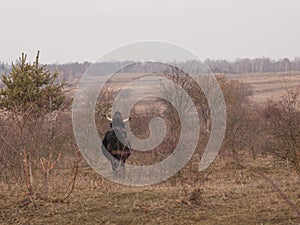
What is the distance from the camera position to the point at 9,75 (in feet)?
60.2

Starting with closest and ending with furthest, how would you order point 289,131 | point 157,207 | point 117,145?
1. point 157,207
2. point 289,131
3. point 117,145

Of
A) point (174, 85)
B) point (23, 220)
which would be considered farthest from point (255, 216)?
point (174, 85)

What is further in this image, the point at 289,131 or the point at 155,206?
the point at 289,131

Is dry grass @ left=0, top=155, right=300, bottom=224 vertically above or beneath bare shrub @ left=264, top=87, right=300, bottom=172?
beneath

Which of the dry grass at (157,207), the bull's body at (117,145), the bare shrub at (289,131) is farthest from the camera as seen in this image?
the bull's body at (117,145)

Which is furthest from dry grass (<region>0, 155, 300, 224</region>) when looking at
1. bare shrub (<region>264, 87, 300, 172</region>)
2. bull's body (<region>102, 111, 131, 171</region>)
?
bull's body (<region>102, 111, 131, 171</region>)

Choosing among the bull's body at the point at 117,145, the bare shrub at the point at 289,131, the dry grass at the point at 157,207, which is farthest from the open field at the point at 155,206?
the bull's body at the point at 117,145

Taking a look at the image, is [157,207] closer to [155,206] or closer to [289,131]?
[155,206]

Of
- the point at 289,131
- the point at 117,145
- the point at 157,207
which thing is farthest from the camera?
the point at 117,145

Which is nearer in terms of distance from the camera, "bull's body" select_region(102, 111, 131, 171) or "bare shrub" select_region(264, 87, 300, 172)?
"bare shrub" select_region(264, 87, 300, 172)

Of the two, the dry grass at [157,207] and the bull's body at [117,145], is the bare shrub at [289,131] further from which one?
the bull's body at [117,145]

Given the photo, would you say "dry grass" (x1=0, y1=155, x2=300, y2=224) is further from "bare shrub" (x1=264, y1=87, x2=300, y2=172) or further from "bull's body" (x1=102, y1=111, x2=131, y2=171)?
"bull's body" (x1=102, y1=111, x2=131, y2=171)

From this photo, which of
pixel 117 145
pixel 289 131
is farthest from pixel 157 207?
pixel 117 145

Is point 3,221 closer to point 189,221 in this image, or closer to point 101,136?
point 189,221
